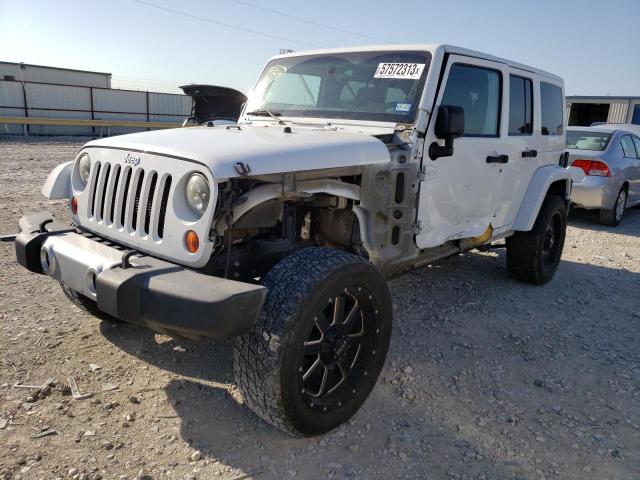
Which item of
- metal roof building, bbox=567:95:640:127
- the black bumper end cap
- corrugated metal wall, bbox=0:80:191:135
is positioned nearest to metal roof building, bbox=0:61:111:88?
corrugated metal wall, bbox=0:80:191:135

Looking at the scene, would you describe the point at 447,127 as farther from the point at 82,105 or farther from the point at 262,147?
the point at 82,105

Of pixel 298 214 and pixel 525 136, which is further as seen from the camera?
pixel 525 136

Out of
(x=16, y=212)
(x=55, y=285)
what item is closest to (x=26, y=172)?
(x=16, y=212)

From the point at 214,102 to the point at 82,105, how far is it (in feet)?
47.7

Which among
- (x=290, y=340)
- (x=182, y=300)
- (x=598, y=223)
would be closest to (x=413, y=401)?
(x=290, y=340)

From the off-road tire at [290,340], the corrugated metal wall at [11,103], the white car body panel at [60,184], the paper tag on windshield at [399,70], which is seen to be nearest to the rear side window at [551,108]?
the paper tag on windshield at [399,70]

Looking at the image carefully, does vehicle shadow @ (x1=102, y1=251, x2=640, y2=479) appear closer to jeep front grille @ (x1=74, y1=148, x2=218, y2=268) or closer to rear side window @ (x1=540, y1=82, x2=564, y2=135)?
jeep front grille @ (x1=74, y1=148, x2=218, y2=268)

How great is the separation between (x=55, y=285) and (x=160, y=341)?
1.44 m

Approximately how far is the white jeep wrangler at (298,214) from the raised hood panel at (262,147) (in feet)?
0.04

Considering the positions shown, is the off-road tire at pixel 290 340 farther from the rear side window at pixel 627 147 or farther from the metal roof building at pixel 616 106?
the metal roof building at pixel 616 106

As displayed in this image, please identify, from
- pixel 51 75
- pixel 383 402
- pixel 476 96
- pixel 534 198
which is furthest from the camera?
pixel 51 75

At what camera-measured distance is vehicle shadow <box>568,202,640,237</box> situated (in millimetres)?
8428

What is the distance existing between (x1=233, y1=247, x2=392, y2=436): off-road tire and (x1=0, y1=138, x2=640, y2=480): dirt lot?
19cm

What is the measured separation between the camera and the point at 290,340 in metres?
2.37
